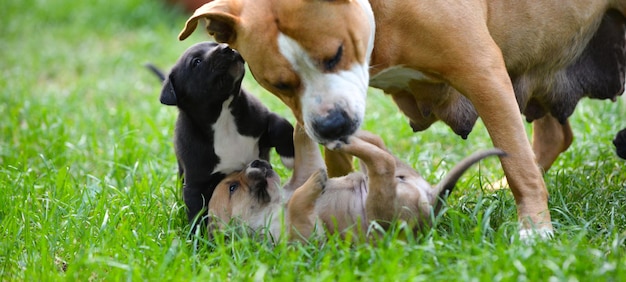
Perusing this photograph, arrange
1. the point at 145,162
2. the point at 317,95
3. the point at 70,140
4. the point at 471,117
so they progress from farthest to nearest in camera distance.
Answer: the point at 70,140, the point at 145,162, the point at 471,117, the point at 317,95

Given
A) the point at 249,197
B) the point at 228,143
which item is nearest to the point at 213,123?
the point at 228,143

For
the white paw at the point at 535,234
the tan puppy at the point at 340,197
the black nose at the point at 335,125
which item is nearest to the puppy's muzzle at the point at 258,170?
the tan puppy at the point at 340,197

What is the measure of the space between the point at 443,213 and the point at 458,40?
29.6 inches

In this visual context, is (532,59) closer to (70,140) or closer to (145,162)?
(145,162)

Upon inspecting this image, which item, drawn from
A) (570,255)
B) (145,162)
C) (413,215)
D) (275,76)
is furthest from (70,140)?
(570,255)

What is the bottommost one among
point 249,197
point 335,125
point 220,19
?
point 249,197

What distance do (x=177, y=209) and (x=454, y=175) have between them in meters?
1.44

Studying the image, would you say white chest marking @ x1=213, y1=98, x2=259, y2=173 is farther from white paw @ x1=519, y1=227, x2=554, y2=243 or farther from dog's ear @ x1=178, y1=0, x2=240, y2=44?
white paw @ x1=519, y1=227, x2=554, y2=243

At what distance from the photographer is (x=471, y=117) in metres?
4.05

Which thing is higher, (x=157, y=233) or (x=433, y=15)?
(x=433, y=15)

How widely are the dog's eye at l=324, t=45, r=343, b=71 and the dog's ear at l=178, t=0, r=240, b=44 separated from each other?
0.43 meters

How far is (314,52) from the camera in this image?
10.7 feet

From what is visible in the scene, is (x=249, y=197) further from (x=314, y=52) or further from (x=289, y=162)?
(x=314, y=52)

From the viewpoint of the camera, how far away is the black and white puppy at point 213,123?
12.9 feet
